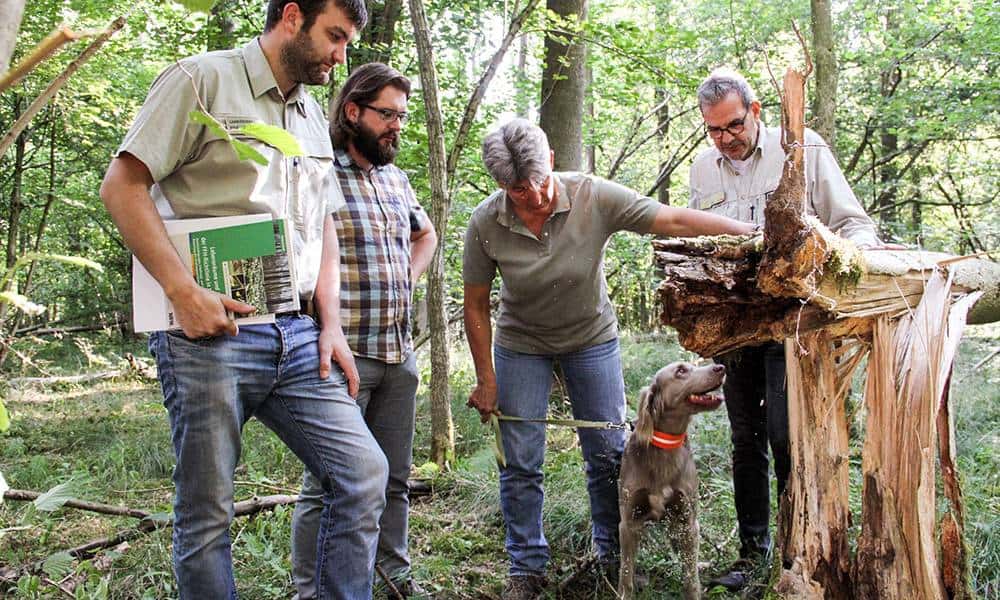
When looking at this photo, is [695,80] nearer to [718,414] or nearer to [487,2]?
[487,2]

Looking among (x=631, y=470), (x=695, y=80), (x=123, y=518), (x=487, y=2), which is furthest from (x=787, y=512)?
(x=487, y=2)

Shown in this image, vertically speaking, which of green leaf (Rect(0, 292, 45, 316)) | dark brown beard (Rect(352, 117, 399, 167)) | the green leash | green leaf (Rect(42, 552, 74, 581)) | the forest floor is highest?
dark brown beard (Rect(352, 117, 399, 167))

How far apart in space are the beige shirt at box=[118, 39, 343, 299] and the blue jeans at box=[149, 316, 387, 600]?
352 mm

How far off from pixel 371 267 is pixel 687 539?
6.80 ft

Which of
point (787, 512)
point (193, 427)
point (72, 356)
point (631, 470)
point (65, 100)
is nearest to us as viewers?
point (193, 427)

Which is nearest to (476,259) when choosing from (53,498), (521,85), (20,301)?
(53,498)

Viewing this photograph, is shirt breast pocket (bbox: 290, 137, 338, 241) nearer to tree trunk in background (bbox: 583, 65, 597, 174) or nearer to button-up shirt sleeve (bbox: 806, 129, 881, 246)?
button-up shirt sleeve (bbox: 806, 129, 881, 246)

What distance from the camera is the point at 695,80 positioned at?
23.7 ft

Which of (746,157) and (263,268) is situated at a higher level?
(746,157)

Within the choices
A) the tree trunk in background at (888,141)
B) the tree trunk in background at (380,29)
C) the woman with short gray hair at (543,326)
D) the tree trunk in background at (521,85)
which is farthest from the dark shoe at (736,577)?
the tree trunk in background at (888,141)

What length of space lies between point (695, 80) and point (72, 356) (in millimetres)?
10997

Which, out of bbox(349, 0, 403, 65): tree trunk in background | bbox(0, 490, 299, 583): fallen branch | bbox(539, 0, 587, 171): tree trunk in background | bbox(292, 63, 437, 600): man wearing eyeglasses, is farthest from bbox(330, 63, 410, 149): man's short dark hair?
bbox(539, 0, 587, 171): tree trunk in background

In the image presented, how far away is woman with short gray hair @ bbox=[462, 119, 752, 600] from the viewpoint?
155 inches

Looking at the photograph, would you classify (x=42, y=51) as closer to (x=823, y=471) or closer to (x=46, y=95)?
(x=46, y=95)
